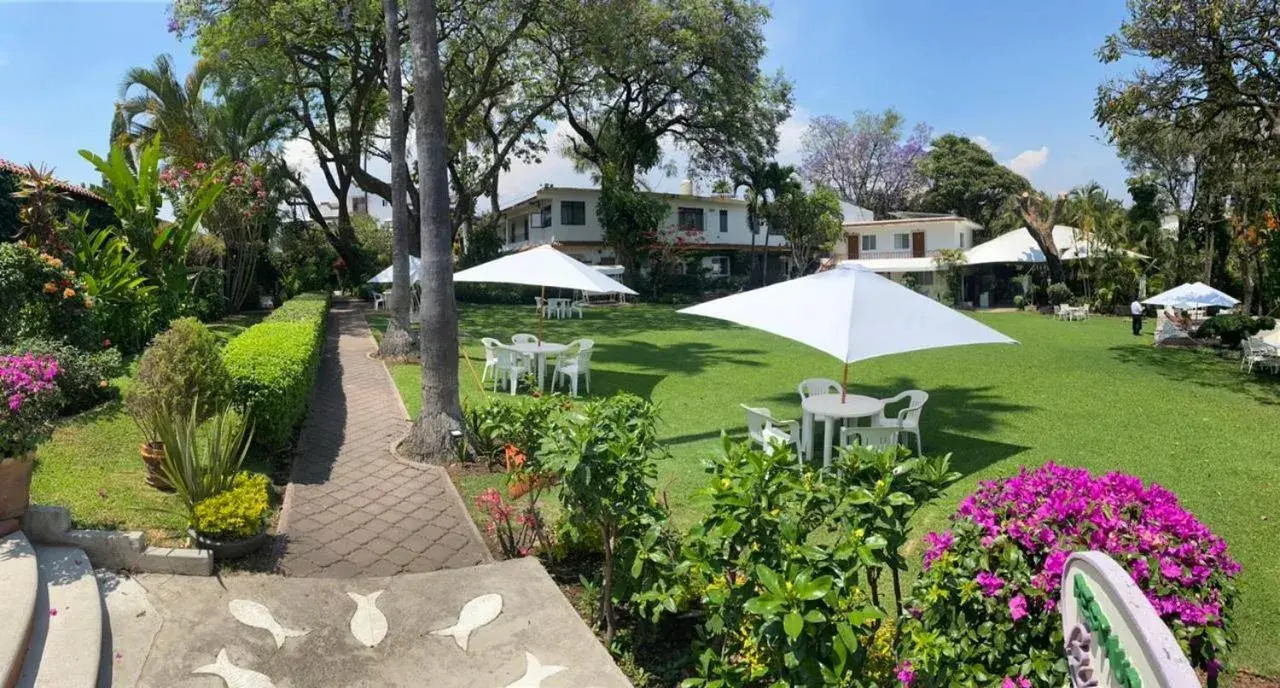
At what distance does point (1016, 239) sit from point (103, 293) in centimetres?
3956

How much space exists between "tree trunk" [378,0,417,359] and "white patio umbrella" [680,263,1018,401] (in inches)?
313

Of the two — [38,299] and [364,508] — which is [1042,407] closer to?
[364,508]

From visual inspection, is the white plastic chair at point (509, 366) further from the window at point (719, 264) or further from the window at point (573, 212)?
the window at point (719, 264)

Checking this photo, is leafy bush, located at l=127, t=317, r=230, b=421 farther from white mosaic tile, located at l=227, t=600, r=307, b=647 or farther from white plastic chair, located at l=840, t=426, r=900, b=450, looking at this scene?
white plastic chair, located at l=840, t=426, r=900, b=450

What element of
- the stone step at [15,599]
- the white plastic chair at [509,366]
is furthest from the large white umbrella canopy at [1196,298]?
the stone step at [15,599]

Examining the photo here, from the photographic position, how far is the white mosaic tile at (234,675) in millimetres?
3776

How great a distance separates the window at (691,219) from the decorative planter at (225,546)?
Result: 127 ft

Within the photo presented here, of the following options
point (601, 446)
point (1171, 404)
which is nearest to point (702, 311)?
point (601, 446)

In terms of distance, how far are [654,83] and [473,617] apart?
32718 mm

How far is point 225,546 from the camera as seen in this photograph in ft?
16.7

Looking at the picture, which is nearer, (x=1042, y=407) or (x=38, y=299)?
(x=38, y=299)

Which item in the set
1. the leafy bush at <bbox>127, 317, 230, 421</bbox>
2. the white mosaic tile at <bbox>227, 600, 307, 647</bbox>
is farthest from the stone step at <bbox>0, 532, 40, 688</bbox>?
the leafy bush at <bbox>127, 317, 230, 421</bbox>

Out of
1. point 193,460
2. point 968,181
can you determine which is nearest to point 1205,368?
point 193,460

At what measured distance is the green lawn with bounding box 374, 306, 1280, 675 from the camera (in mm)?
6625
